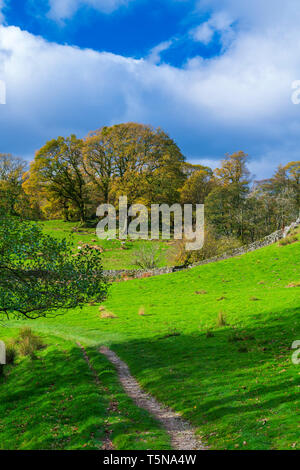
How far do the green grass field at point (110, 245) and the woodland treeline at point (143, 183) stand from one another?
519 centimetres

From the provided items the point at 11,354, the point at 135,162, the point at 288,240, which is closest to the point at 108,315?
the point at 11,354

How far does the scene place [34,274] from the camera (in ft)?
59.5

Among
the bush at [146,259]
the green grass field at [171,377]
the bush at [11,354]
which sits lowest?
the bush at [11,354]

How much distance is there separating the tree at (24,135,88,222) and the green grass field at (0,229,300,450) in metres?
46.8

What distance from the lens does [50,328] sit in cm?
2938

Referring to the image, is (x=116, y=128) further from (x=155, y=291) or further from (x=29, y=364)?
(x=29, y=364)

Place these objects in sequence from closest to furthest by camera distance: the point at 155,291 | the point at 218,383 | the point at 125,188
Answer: the point at 218,383, the point at 155,291, the point at 125,188

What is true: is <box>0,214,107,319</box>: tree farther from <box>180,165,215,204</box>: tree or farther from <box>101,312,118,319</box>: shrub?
<box>180,165,215,204</box>: tree

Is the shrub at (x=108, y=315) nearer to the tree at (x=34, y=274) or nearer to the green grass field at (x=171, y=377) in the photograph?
the green grass field at (x=171, y=377)

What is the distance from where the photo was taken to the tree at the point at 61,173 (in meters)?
72.8

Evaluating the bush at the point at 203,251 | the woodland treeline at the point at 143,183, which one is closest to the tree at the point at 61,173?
the woodland treeline at the point at 143,183

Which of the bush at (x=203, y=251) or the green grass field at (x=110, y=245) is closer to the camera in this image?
the bush at (x=203, y=251)
